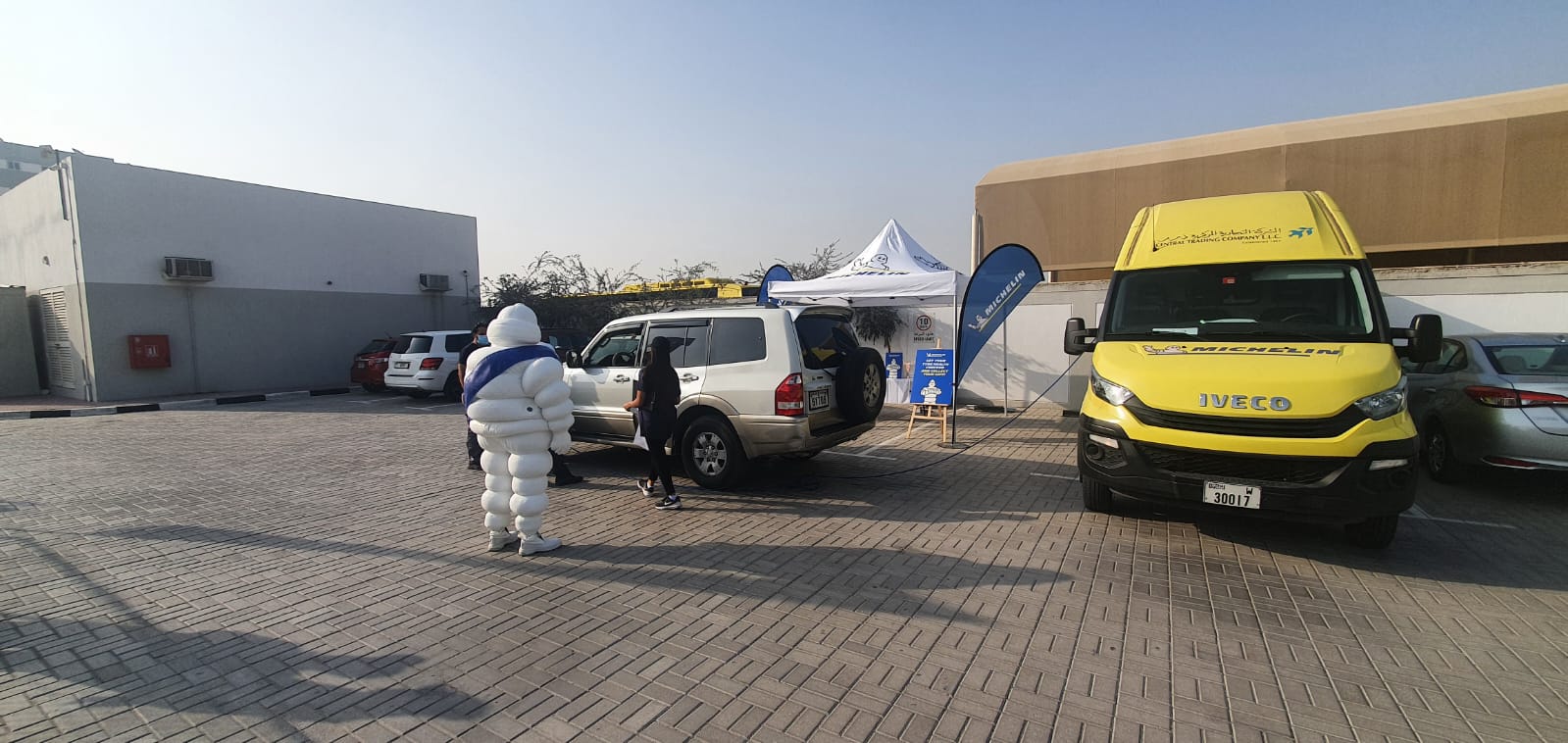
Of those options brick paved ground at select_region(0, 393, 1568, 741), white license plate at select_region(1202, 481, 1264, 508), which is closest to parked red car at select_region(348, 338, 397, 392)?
brick paved ground at select_region(0, 393, 1568, 741)

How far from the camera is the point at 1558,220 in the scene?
10.9 m

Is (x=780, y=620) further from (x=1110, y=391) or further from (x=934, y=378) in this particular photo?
(x=934, y=378)

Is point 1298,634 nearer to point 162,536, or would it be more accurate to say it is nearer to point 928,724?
point 928,724

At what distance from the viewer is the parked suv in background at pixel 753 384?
641 centimetres

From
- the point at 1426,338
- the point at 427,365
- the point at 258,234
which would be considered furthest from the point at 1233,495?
the point at 258,234

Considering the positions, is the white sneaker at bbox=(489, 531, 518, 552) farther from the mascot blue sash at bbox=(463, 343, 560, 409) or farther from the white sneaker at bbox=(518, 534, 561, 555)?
the mascot blue sash at bbox=(463, 343, 560, 409)

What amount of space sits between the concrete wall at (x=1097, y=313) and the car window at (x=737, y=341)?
16.3 feet

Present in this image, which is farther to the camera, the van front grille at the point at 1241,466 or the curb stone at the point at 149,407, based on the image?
the curb stone at the point at 149,407

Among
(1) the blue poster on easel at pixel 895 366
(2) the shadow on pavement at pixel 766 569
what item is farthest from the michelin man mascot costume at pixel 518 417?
(1) the blue poster on easel at pixel 895 366

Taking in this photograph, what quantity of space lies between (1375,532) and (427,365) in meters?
16.0

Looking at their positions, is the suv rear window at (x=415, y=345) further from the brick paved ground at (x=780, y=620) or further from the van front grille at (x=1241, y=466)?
the van front grille at (x=1241, y=466)

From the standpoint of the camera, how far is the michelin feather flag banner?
917 centimetres

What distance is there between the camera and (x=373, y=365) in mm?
16766

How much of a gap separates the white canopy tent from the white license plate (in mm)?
6437
